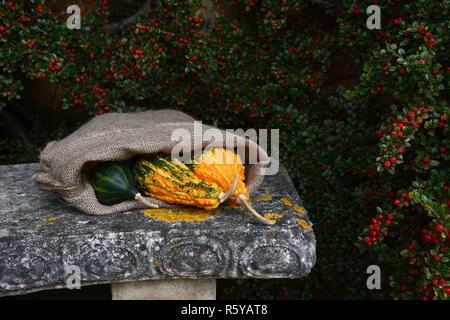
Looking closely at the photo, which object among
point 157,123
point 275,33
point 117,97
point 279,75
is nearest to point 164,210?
point 157,123

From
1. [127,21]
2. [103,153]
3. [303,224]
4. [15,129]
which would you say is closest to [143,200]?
[103,153]

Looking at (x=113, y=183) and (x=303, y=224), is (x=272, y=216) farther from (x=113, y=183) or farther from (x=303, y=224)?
(x=113, y=183)

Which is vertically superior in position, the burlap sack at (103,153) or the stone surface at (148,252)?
the burlap sack at (103,153)

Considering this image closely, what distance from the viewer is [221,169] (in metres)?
1.60

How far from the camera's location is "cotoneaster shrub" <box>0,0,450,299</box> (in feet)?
7.25

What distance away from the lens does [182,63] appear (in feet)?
8.36

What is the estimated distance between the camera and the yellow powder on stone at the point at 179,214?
1.57 metres

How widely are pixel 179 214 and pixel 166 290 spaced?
12.4 inches

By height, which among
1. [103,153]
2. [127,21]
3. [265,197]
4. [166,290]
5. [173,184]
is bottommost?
[166,290]

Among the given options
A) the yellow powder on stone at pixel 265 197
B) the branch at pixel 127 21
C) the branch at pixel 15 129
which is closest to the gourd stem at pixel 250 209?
the yellow powder on stone at pixel 265 197

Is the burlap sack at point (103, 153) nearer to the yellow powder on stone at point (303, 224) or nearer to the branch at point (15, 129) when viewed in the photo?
the yellow powder on stone at point (303, 224)

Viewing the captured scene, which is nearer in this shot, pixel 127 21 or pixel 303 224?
pixel 303 224

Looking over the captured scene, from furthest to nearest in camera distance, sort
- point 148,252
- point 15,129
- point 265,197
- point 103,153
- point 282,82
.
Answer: point 15,129 → point 282,82 → point 265,197 → point 103,153 → point 148,252

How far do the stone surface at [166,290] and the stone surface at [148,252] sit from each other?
0.12 metres
